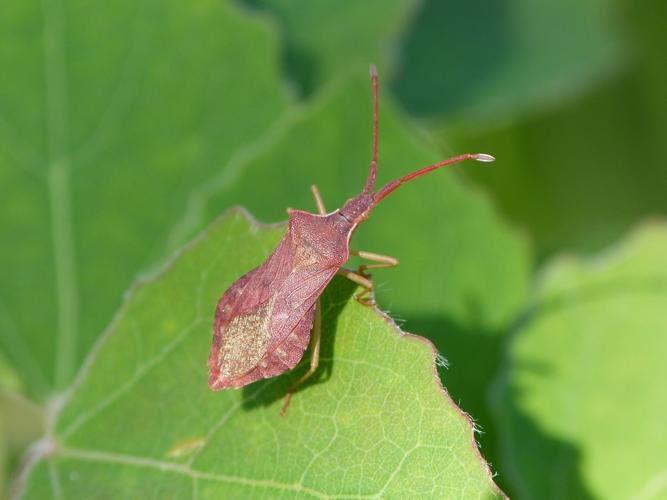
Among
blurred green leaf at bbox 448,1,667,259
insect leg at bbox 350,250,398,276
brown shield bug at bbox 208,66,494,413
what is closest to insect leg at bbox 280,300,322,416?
brown shield bug at bbox 208,66,494,413

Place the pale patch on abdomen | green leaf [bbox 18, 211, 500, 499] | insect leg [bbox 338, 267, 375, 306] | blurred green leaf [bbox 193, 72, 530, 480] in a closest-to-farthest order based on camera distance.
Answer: green leaf [bbox 18, 211, 500, 499] < insect leg [bbox 338, 267, 375, 306] < the pale patch on abdomen < blurred green leaf [bbox 193, 72, 530, 480]

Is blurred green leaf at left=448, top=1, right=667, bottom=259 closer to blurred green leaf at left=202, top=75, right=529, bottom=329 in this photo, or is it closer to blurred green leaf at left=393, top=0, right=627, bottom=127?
blurred green leaf at left=393, top=0, right=627, bottom=127

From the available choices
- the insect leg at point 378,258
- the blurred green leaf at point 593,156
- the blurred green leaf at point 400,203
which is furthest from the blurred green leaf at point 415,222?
the blurred green leaf at point 593,156

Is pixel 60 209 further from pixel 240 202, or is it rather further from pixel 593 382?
pixel 593 382

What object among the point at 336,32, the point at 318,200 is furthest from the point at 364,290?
the point at 336,32

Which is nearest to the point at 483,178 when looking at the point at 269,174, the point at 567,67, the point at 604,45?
the point at 567,67

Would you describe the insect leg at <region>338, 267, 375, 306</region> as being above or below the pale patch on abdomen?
above

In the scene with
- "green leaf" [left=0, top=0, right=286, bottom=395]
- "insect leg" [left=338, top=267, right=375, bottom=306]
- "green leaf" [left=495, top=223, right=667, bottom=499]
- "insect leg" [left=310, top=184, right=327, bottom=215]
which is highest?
"green leaf" [left=0, top=0, right=286, bottom=395]

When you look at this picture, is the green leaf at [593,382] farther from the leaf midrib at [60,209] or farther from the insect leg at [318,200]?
the leaf midrib at [60,209]
